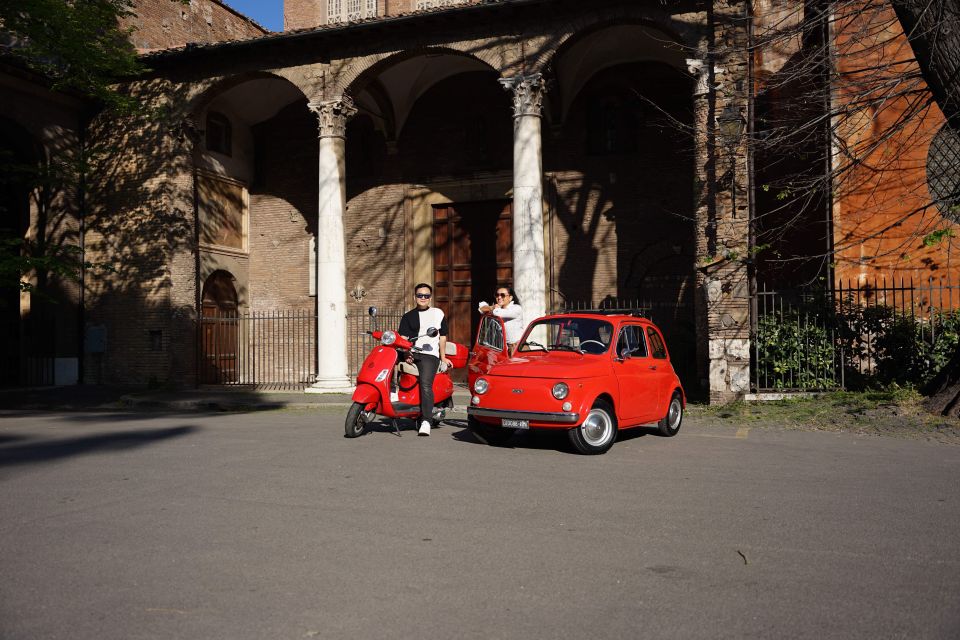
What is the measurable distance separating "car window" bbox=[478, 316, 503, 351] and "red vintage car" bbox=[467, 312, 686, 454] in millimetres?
14

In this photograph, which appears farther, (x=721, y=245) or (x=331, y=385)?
(x=331, y=385)

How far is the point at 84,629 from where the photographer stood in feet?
9.96

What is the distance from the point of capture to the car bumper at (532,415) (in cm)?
744

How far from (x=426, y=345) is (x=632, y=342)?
7.48 ft

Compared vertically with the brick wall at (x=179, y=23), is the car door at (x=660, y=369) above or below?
below

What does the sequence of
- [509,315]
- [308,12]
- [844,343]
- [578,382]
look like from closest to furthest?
[578,382] < [509,315] < [844,343] < [308,12]

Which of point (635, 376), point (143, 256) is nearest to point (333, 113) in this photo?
point (143, 256)

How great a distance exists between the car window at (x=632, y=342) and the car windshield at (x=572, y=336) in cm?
16

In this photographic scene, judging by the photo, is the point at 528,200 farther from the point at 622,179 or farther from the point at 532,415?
the point at 532,415

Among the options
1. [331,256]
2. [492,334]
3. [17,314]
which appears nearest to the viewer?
[492,334]

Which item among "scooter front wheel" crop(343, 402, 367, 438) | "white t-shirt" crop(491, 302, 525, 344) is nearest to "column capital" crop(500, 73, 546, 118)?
"white t-shirt" crop(491, 302, 525, 344)

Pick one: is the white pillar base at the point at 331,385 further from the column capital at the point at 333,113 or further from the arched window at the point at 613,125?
the arched window at the point at 613,125

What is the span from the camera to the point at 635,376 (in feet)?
27.2

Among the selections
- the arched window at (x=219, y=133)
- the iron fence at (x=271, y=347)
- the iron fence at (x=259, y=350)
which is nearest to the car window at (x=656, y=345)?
the iron fence at (x=271, y=347)
